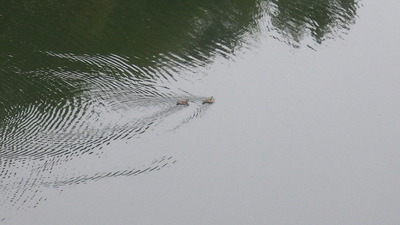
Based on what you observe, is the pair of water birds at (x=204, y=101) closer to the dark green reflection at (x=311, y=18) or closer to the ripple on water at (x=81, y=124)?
the ripple on water at (x=81, y=124)

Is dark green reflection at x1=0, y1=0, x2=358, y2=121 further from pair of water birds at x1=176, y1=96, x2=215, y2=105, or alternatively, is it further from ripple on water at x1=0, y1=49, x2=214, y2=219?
pair of water birds at x1=176, y1=96, x2=215, y2=105

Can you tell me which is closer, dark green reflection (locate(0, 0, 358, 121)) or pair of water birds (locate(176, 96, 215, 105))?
pair of water birds (locate(176, 96, 215, 105))

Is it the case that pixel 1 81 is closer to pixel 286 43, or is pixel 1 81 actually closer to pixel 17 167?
pixel 17 167

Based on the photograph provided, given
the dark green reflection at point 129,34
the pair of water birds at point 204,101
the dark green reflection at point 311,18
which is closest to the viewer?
the pair of water birds at point 204,101

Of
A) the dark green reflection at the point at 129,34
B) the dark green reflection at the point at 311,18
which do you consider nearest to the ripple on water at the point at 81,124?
the dark green reflection at the point at 129,34

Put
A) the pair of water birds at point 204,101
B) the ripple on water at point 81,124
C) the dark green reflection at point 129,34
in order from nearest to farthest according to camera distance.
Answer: the ripple on water at point 81,124 < the pair of water birds at point 204,101 < the dark green reflection at point 129,34

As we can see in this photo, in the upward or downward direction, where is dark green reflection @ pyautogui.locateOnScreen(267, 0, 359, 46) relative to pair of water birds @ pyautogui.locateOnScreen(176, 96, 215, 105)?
upward

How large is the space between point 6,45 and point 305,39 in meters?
5.69

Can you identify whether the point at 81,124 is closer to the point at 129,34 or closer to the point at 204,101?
the point at 204,101

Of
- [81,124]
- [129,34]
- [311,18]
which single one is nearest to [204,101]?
[81,124]

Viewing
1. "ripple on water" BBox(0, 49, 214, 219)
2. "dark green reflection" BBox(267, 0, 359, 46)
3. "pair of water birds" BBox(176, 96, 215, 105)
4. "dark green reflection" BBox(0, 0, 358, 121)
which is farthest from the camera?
"dark green reflection" BBox(267, 0, 359, 46)

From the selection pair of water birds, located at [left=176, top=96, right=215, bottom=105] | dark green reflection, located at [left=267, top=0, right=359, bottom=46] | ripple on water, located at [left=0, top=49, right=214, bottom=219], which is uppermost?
dark green reflection, located at [left=267, top=0, right=359, bottom=46]

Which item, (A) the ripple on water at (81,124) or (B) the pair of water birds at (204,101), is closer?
(A) the ripple on water at (81,124)

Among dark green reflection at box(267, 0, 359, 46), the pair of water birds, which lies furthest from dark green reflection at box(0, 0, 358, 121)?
the pair of water birds
